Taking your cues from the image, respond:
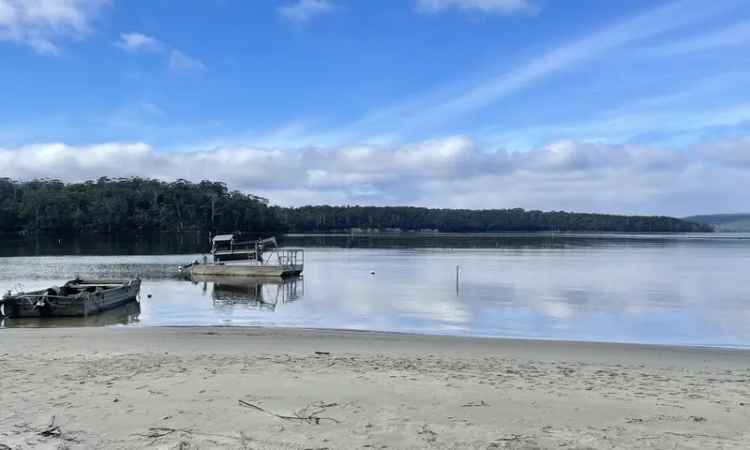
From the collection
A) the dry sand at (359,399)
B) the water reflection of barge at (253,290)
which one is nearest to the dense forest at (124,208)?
the water reflection of barge at (253,290)

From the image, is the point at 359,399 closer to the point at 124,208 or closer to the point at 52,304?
the point at 52,304

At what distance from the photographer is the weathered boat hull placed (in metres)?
44.8

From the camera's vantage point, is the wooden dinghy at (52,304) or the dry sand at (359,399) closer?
the dry sand at (359,399)

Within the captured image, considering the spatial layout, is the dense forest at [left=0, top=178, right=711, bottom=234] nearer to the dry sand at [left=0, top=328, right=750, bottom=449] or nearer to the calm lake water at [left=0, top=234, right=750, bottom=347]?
the calm lake water at [left=0, top=234, right=750, bottom=347]

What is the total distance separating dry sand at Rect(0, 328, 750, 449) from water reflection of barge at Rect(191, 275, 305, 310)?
1618cm

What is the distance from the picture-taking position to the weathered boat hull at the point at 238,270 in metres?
44.8

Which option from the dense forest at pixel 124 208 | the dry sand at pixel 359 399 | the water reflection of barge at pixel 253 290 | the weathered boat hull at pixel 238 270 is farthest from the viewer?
the dense forest at pixel 124 208

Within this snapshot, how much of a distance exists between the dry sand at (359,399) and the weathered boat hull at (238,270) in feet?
97.1

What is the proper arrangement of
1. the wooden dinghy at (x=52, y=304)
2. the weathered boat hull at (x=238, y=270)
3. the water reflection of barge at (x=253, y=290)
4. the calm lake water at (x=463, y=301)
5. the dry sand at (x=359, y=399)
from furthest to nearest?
the weathered boat hull at (x=238, y=270) → the water reflection of barge at (x=253, y=290) → the wooden dinghy at (x=52, y=304) → the calm lake water at (x=463, y=301) → the dry sand at (x=359, y=399)

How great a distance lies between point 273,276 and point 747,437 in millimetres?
39224

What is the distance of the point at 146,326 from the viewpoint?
2166cm

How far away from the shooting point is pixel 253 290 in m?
38.4

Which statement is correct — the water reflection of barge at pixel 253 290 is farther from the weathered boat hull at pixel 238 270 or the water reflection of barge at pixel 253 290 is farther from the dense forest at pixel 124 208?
the dense forest at pixel 124 208

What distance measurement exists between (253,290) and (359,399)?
30360 mm
